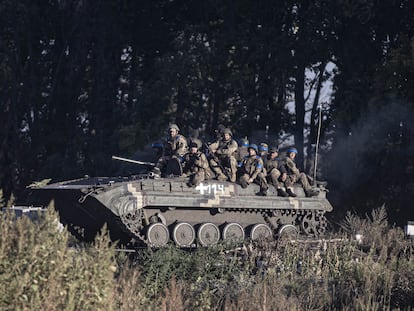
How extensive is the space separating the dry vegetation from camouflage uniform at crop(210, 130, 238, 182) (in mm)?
3666

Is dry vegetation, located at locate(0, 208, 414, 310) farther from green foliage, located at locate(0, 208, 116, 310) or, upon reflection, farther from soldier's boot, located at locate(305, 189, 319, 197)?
soldier's boot, located at locate(305, 189, 319, 197)

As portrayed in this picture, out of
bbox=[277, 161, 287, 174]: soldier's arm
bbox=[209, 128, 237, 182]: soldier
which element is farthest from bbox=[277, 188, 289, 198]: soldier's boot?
bbox=[209, 128, 237, 182]: soldier

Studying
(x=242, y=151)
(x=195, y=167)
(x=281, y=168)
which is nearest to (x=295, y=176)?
(x=281, y=168)

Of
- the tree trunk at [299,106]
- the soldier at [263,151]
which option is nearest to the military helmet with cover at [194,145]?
the soldier at [263,151]

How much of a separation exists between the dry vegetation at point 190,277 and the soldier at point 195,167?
134 inches

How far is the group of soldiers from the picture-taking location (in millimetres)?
22812

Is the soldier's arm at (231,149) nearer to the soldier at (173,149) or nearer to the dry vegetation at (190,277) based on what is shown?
the soldier at (173,149)

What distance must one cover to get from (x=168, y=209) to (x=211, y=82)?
16973 millimetres

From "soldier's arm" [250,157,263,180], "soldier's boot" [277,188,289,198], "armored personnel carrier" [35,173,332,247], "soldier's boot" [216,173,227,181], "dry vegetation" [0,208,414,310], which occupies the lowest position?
"dry vegetation" [0,208,414,310]

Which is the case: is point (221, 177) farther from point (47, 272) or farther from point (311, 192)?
point (47, 272)

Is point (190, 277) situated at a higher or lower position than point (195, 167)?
lower

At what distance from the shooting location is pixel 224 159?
23781 mm

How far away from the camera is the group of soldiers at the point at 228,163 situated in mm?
22812

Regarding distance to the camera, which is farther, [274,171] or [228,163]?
[274,171]
